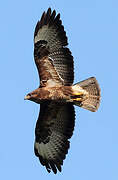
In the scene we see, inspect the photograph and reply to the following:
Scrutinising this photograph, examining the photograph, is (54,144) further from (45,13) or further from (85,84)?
(45,13)

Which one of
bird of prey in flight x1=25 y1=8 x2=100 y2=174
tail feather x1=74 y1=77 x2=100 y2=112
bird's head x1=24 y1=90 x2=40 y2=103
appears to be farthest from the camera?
tail feather x1=74 y1=77 x2=100 y2=112

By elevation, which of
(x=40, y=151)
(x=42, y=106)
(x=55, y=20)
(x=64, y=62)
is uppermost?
(x=55, y=20)

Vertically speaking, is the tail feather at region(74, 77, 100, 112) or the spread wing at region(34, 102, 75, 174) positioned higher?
the tail feather at region(74, 77, 100, 112)

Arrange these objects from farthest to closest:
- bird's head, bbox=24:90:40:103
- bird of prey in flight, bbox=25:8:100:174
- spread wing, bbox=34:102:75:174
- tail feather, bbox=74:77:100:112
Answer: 1. spread wing, bbox=34:102:75:174
2. tail feather, bbox=74:77:100:112
3. bird of prey in flight, bbox=25:8:100:174
4. bird's head, bbox=24:90:40:103

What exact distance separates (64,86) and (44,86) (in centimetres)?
47

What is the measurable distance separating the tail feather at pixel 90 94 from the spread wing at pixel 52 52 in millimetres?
347

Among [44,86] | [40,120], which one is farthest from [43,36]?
[40,120]

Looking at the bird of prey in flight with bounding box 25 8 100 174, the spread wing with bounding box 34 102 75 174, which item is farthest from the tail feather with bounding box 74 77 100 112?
the spread wing with bounding box 34 102 75 174

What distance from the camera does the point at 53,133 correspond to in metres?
12.6

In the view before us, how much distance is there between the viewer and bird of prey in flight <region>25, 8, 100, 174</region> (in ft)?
38.7

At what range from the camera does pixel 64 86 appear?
39.1 ft

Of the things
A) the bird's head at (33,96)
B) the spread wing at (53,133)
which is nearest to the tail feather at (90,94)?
the spread wing at (53,133)

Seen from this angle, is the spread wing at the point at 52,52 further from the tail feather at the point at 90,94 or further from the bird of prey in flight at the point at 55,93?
the tail feather at the point at 90,94

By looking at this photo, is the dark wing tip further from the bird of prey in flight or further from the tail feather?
the tail feather
